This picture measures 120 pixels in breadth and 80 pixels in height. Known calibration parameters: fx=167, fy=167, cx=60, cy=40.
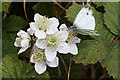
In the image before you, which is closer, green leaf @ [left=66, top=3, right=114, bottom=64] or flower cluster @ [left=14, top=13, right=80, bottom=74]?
flower cluster @ [left=14, top=13, right=80, bottom=74]

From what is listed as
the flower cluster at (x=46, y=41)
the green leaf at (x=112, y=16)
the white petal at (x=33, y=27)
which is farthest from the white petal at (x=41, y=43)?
the green leaf at (x=112, y=16)

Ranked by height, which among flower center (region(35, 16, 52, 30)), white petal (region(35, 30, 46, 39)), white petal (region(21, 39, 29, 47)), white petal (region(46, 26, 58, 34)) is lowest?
white petal (region(21, 39, 29, 47))

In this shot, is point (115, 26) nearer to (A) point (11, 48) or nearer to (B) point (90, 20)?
(B) point (90, 20)

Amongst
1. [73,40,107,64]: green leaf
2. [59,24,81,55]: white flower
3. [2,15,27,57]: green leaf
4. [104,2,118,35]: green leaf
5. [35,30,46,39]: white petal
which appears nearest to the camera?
[35,30,46,39]: white petal

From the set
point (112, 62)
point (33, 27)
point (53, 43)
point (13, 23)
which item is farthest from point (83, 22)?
point (13, 23)

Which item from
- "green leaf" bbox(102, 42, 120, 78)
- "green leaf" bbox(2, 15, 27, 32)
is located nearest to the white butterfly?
"green leaf" bbox(102, 42, 120, 78)

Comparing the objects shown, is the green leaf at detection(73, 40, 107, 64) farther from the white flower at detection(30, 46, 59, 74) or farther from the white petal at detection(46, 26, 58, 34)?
the white petal at detection(46, 26, 58, 34)

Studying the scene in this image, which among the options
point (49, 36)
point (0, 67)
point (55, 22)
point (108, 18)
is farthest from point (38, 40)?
point (108, 18)

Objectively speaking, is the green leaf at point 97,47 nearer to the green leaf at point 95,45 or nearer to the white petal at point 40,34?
the green leaf at point 95,45

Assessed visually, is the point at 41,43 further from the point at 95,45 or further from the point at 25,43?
the point at 95,45
